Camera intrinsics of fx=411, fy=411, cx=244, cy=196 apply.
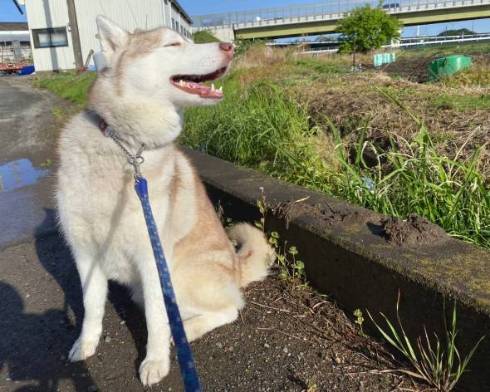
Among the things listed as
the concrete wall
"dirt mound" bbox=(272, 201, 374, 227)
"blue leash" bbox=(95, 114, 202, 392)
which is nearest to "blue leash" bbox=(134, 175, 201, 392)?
"blue leash" bbox=(95, 114, 202, 392)

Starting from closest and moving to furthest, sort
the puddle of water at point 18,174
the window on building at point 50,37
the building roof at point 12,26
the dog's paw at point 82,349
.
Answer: the dog's paw at point 82,349 → the puddle of water at point 18,174 → the window on building at point 50,37 → the building roof at point 12,26

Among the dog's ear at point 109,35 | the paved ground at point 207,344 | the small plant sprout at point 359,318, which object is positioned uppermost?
the dog's ear at point 109,35

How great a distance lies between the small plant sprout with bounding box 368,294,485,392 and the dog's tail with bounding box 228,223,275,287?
1.02m

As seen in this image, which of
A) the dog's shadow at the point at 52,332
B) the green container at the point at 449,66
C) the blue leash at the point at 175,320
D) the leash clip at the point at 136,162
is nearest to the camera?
the blue leash at the point at 175,320

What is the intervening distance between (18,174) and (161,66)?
4.56 metres

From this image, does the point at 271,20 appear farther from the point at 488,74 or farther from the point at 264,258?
the point at 264,258

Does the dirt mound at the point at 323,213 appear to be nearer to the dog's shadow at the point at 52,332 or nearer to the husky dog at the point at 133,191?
the husky dog at the point at 133,191

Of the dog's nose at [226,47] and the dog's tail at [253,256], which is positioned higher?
the dog's nose at [226,47]

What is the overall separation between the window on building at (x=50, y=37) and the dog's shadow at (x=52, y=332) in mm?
32688

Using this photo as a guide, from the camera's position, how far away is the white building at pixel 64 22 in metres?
29.7

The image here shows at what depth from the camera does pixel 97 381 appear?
2.09 metres

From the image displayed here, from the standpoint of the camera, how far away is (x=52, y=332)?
250 centimetres

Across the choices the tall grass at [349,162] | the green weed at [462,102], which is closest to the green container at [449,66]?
the green weed at [462,102]

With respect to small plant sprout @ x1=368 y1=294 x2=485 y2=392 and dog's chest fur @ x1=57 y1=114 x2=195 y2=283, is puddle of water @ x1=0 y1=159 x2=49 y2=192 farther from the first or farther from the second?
small plant sprout @ x1=368 y1=294 x2=485 y2=392
